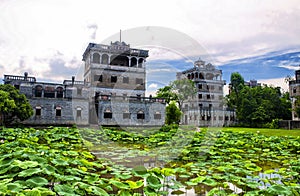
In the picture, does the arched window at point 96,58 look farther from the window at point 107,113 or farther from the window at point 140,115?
the window at point 140,115

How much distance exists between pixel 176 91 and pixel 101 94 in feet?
37.2

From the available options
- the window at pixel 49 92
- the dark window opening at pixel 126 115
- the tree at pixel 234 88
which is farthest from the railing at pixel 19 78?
the tree at pixel 234 88

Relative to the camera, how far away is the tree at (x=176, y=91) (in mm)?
33000

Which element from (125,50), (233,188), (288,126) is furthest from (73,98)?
(233,188)

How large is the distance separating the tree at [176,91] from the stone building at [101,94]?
4353mm

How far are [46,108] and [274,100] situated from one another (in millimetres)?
28613

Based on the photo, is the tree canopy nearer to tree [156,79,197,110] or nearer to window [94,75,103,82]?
tree [156,79,197,110]

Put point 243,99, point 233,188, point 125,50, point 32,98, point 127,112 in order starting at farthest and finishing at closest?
point 243,99 → point 125,50 → point 127,112 → point 32,98 → point 233,188

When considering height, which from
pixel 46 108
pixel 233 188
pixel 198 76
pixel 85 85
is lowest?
pixel 233 188

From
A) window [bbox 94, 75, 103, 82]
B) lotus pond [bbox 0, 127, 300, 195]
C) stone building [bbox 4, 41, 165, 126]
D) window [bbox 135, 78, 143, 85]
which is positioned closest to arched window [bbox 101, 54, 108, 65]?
stone building [bbox 4, 41, 165, 126]

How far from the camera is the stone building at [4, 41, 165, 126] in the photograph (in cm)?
2512

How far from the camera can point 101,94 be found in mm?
26391

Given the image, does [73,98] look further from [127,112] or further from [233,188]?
[233,188]

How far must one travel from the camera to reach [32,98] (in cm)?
2470
